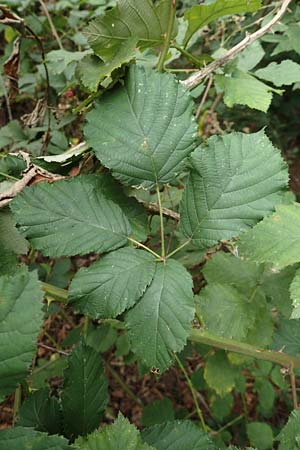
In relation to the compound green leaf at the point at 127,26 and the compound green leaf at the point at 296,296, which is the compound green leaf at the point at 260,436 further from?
the compound green leaf at the point at 127,26

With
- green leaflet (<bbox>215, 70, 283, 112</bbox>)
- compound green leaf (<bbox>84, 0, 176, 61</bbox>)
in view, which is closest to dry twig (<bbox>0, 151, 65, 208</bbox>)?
compound green leaf (<bbox>84, 0, 176, 61</bbox>)

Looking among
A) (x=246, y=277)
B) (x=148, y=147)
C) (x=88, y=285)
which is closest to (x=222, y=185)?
(x=148, y=147)

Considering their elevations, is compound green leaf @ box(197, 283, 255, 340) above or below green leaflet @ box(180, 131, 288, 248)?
below

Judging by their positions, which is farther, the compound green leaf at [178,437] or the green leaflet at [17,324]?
the compound green leaf at [178,437]

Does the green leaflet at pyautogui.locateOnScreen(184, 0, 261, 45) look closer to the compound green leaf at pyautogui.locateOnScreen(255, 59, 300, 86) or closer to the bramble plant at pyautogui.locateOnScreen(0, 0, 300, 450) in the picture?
the bramble plant at pyautogui.locateOnScreen(0, 0, 300, 450)

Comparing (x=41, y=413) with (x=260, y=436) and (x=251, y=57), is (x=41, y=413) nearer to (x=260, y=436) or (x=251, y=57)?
(x=260, y=436)

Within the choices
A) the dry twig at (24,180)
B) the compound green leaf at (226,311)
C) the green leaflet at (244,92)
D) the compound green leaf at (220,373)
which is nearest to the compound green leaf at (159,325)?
the dry twig at (24,180)

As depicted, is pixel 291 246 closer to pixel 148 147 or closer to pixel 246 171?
pixel 246 171
